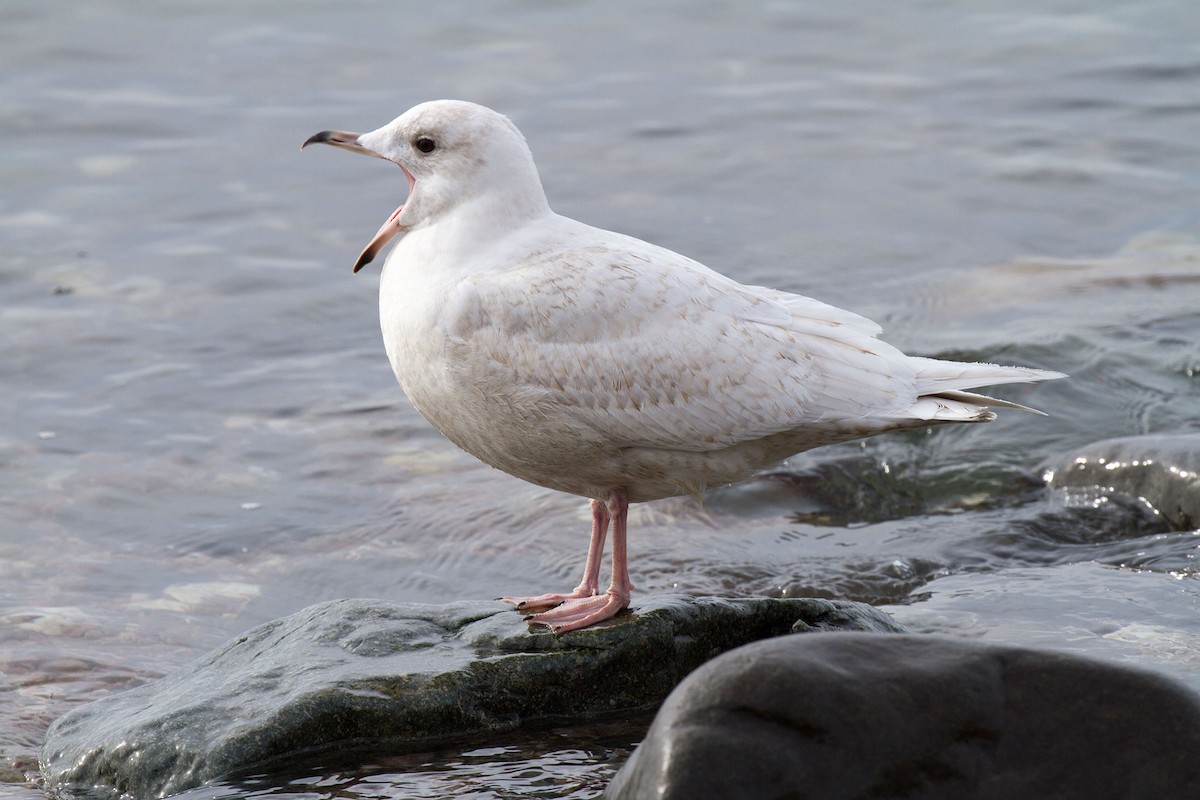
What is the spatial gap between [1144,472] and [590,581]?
338 cm

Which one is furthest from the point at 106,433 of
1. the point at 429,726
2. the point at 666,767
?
the point at 666,767

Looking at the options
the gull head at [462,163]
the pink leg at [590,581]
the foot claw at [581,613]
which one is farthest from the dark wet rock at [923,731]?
the gull head at [462,163]

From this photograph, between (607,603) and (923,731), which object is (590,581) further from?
(923,731)

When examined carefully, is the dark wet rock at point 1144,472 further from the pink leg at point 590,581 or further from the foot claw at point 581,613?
the foot claw at point 581,613

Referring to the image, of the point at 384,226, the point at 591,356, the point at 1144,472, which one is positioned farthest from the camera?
the point at 1144,472

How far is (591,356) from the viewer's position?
5309 millimetres

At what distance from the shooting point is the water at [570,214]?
7184 millimetres

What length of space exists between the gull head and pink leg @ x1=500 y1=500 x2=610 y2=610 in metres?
1.21

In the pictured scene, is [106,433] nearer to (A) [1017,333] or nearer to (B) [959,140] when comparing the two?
(A) [1017,333]

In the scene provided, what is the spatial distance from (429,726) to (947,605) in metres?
2.48

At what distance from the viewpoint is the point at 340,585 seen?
7750 mm

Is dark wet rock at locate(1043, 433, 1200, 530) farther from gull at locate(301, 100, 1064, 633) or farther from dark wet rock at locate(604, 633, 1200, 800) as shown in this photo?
dark wet rock at locate(604, 633, 1200, 800)

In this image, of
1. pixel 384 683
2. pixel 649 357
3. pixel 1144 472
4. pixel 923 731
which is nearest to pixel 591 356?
pixel 649 357

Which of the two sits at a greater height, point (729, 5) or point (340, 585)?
point (729, 5)
